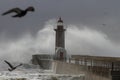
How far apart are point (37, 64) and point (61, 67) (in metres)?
13.1

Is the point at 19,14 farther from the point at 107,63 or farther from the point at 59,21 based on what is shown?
the point at 59,21

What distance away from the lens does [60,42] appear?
155 ft

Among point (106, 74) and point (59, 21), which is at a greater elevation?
point (59, 21)

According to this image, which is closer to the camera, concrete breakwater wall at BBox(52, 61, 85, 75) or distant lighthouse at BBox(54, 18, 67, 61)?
concrete breakwater wall at BBox(52, 61, 85, 75)

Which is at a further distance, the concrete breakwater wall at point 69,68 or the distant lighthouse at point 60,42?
the distant lighthouse at point 60,42

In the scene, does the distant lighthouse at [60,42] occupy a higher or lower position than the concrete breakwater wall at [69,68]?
higher

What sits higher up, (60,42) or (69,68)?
(60,42)

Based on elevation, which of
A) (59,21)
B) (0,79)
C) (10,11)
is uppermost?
(59,21)

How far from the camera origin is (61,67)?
37.1 m

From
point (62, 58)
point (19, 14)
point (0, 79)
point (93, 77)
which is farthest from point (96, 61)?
point (19, 14)

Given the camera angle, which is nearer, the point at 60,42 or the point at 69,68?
the point at 69,68

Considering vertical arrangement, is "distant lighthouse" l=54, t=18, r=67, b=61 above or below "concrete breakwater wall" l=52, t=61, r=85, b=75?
above

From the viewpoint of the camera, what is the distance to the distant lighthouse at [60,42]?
151 ft

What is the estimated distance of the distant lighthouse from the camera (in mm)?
46094
